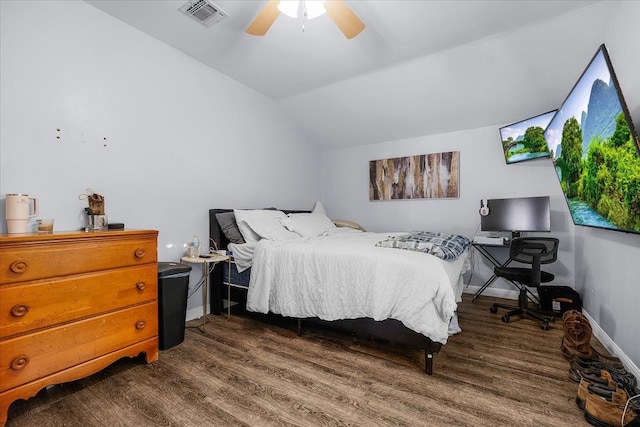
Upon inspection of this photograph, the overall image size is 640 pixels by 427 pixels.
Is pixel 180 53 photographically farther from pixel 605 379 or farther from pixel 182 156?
pixel 605 379

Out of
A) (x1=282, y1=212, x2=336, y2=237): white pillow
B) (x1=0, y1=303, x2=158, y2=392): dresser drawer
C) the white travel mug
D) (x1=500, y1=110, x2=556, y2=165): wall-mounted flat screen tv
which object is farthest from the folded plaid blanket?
the white travel mug

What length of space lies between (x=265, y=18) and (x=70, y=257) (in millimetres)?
2010

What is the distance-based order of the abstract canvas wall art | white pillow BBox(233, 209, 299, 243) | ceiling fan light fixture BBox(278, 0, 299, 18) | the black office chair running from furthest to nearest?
the abstract canvas wall art
white pillow BBox(233, 209, 299, 243)
the black office chair
ceiling fan light fixture BBox(278, 0, 299, 18)

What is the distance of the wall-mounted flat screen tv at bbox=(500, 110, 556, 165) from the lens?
11.1 feet

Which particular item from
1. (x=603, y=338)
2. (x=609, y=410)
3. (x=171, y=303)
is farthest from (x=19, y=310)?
(x=603, y=338)

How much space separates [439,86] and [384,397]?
3.33 meters

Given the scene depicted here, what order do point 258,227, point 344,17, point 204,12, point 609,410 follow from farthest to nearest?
1. point 258,227
2. point 204,12
3. point 344,17
4. point 609,410

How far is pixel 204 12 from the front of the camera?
2361 millimetres

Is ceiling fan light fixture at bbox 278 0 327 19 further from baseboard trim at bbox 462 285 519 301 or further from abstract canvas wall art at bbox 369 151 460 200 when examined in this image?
baseboard trim at bbox 462 285 519 301

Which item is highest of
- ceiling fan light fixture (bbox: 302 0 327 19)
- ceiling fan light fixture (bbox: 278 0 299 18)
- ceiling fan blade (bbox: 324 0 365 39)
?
ceiling fan light fixture (bbox: 278 0 299 18)

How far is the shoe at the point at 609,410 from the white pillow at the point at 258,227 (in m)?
2.47

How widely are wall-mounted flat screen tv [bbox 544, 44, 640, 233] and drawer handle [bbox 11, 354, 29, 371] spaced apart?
3.22 metres

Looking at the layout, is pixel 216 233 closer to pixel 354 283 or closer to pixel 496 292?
pixel 354 283

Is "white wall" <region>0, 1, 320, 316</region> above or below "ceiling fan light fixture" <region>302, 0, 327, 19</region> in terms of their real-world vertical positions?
below
